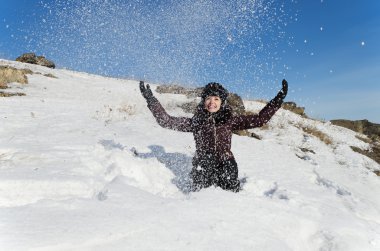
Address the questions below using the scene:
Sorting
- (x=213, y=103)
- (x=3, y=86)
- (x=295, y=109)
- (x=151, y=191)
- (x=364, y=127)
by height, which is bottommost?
(x=151, y=191)

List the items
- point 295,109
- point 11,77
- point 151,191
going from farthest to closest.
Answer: point 295,109
point 11,77
point 151,191

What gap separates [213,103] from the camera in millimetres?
6285

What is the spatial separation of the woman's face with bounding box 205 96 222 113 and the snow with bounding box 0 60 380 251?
1315 millimetres

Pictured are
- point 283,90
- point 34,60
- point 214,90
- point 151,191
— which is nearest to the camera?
point 151,191

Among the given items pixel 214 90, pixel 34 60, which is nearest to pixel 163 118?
pixel 214 90

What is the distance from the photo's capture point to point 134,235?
131 inches

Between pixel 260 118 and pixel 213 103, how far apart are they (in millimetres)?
782

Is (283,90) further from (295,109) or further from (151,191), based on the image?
(295,109)

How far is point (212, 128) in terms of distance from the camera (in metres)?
6.32

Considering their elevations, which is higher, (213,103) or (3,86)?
(3,86)

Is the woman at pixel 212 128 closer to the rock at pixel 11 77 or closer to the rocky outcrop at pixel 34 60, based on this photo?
the rock at pixel 11 77

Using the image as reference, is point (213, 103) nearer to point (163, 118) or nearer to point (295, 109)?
point (163, 118)

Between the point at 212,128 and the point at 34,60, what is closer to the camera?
the point at 212,128

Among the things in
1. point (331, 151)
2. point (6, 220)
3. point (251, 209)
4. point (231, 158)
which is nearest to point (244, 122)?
point (231, 158)
